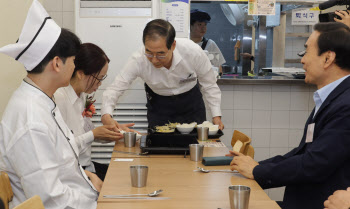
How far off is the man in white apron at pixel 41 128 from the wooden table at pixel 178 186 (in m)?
0.18

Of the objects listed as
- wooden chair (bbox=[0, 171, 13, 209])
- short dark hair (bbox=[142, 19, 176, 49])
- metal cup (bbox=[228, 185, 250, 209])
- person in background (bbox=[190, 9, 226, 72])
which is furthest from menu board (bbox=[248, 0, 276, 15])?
wooden chair (bbox=[0, 171, 13, 209])

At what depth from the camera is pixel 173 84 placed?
3.66 meters

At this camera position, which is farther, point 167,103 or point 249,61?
point 249,61

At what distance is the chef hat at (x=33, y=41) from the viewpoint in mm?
1900

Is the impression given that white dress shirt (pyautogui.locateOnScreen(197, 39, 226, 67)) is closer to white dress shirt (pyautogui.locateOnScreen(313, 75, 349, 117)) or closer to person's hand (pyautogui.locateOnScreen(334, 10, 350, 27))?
person's hand (pyautogui.locateOnScreen(334, 10, 350, 27))

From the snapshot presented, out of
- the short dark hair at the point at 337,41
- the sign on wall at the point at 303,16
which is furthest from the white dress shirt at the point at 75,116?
the sign on wall at the point at 303,16

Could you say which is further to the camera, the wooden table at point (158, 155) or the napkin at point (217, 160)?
the wooden table at point (158, 155)

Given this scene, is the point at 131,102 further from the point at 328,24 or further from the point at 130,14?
the point at 328,24

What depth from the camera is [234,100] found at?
482 centimetres

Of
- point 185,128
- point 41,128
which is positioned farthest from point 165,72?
point 41,128

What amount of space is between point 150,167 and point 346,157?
100cm

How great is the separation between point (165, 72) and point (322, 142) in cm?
174

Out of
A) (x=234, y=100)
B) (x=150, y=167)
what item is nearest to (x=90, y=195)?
(x=150, y=167)

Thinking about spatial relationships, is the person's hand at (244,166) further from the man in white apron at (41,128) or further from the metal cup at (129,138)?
the metal cup at (129,138)
